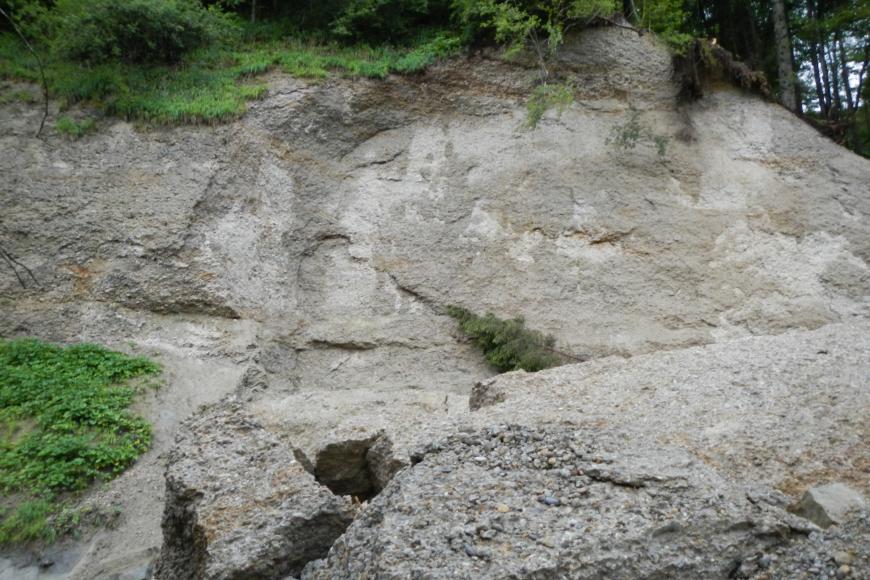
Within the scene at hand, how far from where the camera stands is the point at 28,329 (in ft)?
32.5

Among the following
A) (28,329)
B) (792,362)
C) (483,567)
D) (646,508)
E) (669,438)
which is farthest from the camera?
(28,329)

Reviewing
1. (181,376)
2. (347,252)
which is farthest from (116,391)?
(347,252)

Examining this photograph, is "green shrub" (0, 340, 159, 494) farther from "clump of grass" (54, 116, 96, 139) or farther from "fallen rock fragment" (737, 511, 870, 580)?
"fallen rock fragment" (737, 511, 870, 580)

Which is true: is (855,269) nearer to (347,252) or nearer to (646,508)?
(347,252)

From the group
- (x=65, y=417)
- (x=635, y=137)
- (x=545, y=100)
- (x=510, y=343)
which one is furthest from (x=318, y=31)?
(x=65, y=417)

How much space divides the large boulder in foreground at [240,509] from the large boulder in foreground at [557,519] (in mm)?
241

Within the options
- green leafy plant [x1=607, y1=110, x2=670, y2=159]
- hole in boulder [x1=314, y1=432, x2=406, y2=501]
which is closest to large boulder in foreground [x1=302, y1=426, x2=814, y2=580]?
hole in boulder [x1=314, y1=432, x2=406, y2=501]

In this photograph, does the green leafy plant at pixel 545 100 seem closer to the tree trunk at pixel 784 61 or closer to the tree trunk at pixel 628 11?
the tree trunk at pixel 628 11

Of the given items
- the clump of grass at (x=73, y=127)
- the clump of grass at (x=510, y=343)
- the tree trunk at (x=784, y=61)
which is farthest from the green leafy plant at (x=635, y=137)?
the clump of grass at (x=73, y=127)

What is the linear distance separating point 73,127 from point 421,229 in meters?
6.31

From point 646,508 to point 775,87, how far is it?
18.7m

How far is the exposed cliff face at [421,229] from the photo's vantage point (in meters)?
10.5


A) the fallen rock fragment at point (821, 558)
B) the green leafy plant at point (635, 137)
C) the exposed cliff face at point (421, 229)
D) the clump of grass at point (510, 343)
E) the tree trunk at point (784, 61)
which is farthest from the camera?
the tree trunk at point (784, 61)

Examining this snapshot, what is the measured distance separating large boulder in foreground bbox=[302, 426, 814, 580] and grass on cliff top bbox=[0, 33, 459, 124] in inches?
405
